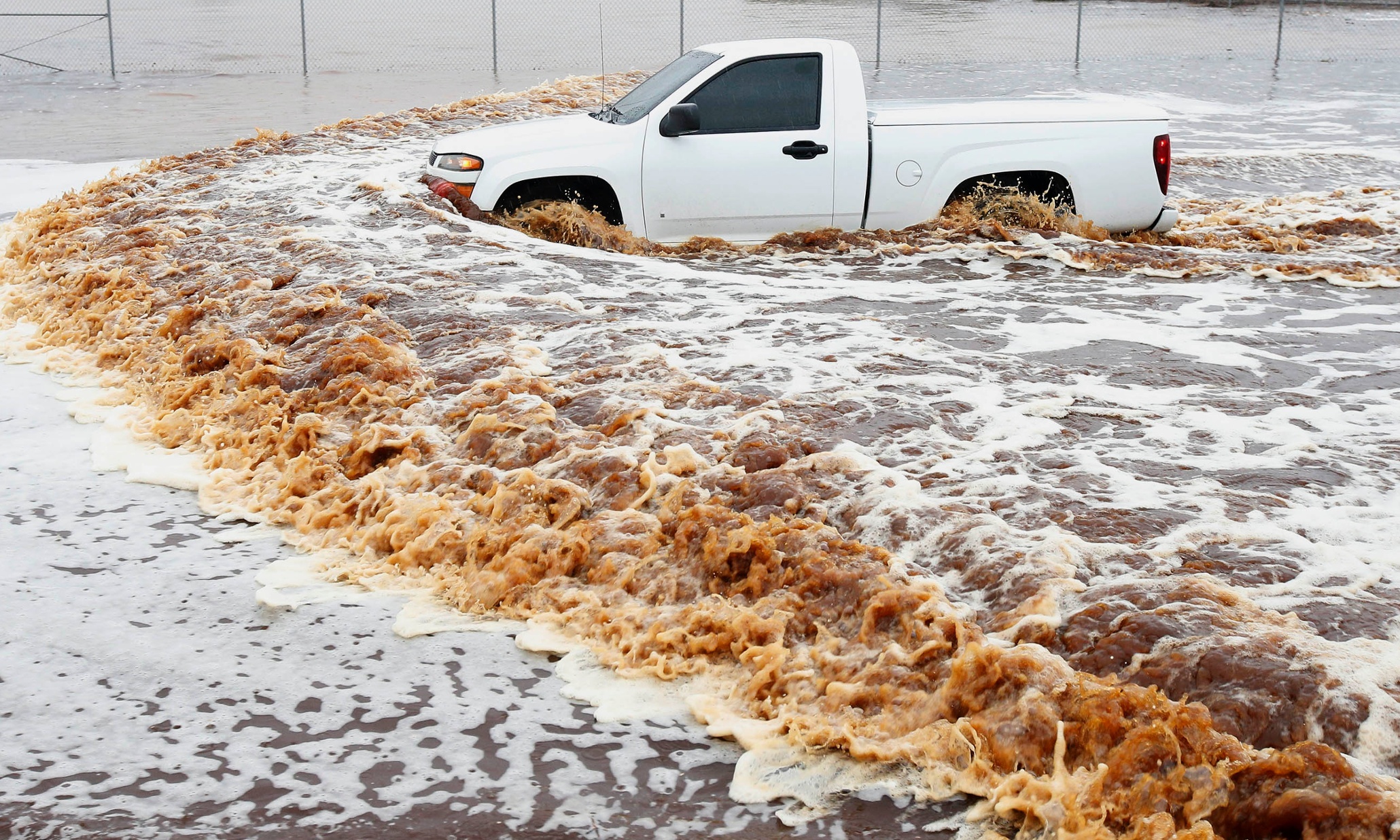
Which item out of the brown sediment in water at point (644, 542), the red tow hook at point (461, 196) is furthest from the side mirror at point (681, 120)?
the red tow hook at point (461, 196)

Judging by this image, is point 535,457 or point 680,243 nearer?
point 535,457

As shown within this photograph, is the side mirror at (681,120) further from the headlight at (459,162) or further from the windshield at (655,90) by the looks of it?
the headlight at (459,162)

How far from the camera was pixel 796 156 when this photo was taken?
26.5 feet

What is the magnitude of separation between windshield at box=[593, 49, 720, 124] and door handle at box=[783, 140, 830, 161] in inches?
32.3

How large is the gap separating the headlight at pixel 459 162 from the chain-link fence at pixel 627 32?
9741mm

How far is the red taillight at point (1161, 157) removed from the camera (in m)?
8.08

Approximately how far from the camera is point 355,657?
3.90 metres

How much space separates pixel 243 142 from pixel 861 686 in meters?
10.9

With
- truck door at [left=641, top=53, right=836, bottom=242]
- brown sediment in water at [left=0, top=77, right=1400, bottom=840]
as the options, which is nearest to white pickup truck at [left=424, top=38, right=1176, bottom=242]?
truck door at [left=641, top=53, right=836, bottom=242]

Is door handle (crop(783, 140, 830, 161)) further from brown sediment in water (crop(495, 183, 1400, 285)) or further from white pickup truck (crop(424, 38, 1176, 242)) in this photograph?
brown sediment in water (crop(495, 183, 1400, 285))

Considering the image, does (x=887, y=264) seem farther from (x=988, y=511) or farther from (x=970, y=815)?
(x=970, y=815)

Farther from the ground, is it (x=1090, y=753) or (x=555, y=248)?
(x=555, y=248)

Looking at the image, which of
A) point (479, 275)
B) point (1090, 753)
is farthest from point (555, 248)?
point (1090, 753)

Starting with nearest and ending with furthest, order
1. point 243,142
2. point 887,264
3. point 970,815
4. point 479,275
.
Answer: point 970,815, point 479,275, point 887,264, point 243,142
